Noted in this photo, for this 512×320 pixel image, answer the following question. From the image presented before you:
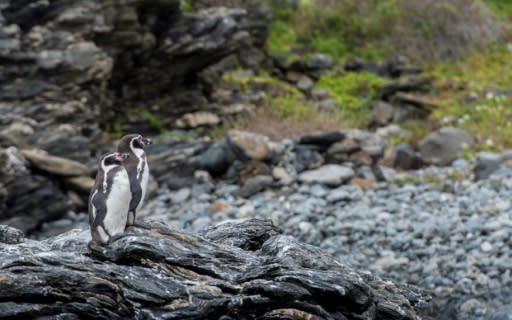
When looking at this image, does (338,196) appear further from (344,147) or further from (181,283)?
(181,283)

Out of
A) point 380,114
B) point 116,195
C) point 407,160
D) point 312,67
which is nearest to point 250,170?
point 407,160

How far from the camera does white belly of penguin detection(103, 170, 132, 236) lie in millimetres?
7039

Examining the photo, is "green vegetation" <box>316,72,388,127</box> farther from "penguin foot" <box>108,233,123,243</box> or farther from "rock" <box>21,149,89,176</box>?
"penguin foot" <box>108,233,123,243</box>

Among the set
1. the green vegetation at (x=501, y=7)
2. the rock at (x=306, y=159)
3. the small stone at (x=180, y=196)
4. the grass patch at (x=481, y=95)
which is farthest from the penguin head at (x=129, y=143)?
the green vegetation at (x=501, y=7)

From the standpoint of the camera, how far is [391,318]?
278 inches

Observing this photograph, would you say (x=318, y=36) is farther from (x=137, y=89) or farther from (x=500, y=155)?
(x=500, y=155)

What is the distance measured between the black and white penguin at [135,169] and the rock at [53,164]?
7264 millimetres

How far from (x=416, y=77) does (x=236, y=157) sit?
6.56 metres

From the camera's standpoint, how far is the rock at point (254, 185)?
15992 millimetres

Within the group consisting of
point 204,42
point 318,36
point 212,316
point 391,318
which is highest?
point 212,316

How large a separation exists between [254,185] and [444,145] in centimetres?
391

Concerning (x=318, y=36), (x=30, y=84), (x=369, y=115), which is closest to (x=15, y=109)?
(x=30, y=84)

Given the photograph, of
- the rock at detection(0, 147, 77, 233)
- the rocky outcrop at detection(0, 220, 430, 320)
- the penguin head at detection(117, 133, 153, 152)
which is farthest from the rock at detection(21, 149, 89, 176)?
the rocky outcrop at detection(0, 220, 430, 320)

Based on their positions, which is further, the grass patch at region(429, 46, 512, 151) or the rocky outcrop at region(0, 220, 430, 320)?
the grass patch at region(429, 46, 512, 151)
